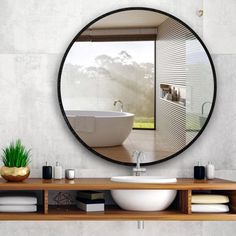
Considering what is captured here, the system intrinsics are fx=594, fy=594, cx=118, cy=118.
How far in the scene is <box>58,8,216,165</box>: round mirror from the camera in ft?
12.1

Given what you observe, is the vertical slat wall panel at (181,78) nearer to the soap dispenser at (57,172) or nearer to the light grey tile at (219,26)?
the light grey tile at (219,26)

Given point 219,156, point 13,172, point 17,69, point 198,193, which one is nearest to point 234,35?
point 219,156

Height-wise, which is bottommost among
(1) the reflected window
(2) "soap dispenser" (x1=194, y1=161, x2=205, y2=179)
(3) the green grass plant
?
(2) "soap dispenser" (x1=194, y1=161, x2=205, y2=179)

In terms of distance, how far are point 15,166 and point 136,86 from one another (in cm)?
91

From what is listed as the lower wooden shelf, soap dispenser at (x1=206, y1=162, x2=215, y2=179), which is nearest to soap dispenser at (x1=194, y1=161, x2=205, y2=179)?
soap dispenser at (x1=206, y1=162, x2=215, y2=179)

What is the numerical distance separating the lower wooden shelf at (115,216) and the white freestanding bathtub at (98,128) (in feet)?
1.48

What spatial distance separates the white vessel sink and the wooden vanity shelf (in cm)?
4

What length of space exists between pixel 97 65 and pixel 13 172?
850mm

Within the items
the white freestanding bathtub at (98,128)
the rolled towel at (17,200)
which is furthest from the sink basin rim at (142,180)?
the rolled towel at (17,200)

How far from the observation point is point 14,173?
11.1 ft

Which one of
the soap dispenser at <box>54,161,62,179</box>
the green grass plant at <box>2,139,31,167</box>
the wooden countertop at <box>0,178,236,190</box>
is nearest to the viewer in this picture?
the wooden countertop at <box>0,178,236,190</box>

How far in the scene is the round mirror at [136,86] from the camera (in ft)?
12.1

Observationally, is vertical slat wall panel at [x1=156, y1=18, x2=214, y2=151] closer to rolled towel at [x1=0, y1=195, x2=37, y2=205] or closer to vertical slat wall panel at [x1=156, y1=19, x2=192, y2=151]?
vertical slat wall panel at [x1=156, y1=19, x2=192, y2=151]

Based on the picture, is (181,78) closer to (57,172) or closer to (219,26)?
(219,26)
